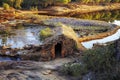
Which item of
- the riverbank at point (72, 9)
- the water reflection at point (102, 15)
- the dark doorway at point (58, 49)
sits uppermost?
the dark doorway at point (58, 49)

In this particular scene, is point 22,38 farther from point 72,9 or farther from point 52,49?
point 72,9

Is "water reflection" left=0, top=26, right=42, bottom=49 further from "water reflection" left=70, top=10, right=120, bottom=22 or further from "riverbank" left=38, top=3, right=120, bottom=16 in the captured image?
"water reflection" left=70, top=10, right=120, bottom=22

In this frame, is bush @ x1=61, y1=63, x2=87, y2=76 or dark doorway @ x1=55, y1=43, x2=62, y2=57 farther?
dark doorway @ x1=55, y1=43, x2=62, y2=57

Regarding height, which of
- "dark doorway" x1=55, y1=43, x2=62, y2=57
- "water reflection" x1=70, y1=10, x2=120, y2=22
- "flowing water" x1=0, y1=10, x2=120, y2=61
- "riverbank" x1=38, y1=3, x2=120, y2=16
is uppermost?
"dark doorway" x1=55, y1=43, x2=62, y2=57

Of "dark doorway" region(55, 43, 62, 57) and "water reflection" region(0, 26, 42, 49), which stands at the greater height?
"dark doorway" region(55, 43, 62, 57)

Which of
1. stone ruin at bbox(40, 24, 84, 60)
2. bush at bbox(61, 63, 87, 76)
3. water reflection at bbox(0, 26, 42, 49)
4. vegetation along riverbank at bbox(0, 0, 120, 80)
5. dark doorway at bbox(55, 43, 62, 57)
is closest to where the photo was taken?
vegetation along riverbank at bbox(0, 0, 120, 80)

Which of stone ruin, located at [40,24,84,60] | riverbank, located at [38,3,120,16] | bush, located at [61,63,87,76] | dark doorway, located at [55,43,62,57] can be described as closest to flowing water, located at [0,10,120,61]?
stone ruin, located at [40,24,84,60]

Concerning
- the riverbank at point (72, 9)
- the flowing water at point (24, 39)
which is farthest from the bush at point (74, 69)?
the riverbank at point (72, 9)

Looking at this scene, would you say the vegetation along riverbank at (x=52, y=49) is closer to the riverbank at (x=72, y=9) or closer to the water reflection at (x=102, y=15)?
the riverbank at (x=72, y=9)

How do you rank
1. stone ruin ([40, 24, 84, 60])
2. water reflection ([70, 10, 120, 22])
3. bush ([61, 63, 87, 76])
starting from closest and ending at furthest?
bush ([61, 63, 87, 76]) → stone ruin ([40, 24, 84, 60]) → water reflection ([70, 10, 120, 22])

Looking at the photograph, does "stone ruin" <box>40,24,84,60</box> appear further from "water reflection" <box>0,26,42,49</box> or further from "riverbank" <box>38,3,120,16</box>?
"riverbank" <box>38,3,120,16</box>

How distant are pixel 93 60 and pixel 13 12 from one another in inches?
1448

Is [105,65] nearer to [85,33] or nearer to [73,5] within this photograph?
[85,33]

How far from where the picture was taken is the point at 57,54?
33.7 m
